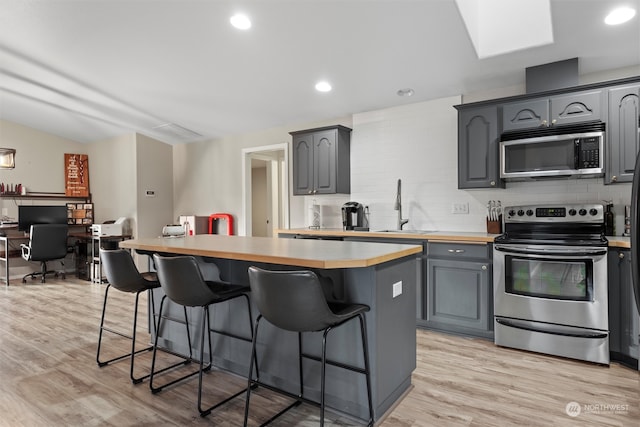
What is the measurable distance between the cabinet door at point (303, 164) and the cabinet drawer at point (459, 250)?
6.08 feet

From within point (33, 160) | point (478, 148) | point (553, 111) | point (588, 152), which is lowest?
point (588, 152)

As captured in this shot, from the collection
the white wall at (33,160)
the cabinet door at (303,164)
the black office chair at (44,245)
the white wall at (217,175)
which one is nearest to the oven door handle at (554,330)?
the cabinet door at (303,164)

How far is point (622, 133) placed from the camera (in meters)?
3.01

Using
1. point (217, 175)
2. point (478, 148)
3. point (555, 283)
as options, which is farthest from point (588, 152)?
point (217, 175)

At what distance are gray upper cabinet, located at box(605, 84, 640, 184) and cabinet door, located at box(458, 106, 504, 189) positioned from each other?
2.75 feet

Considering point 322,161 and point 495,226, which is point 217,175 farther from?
point 495,226

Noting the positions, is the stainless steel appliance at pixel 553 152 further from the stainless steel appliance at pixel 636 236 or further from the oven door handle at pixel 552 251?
the stainless steel appliance at pixel 636 236

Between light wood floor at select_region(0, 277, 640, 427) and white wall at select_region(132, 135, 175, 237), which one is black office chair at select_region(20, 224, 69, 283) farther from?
light wood floor at select_region(0, 277, 640, 427)

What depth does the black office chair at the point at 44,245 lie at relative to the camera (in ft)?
20.5

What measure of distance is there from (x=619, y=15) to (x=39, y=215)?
8.33 m

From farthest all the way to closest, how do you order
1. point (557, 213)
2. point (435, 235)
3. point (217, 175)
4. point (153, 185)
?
point (153, 185) < point (217, 175) < point (435, 235) < point (557, 213)

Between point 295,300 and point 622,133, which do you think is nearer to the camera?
point 295,300

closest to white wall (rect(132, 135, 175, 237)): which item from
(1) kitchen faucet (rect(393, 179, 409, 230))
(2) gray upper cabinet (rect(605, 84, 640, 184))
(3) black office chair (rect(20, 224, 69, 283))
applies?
(3) black office chair (rect(20, 224, 69, 283))

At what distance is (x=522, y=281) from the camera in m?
3.11
